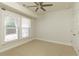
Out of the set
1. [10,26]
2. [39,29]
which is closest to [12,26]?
[10,26]

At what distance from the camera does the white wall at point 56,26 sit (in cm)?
518

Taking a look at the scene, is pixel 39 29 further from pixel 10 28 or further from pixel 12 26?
pixel 10 28

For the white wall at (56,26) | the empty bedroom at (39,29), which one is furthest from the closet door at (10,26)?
the white wall at (56,26)

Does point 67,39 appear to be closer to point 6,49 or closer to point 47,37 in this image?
point 47,37

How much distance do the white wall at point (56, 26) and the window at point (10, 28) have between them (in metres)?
2.24

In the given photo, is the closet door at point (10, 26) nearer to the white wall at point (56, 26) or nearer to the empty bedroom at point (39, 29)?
the empty bedroom at point (39, 29)

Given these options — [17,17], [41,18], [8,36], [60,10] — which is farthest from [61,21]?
[8,36]

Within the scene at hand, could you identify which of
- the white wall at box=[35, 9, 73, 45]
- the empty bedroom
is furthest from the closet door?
the white wall at box=[35, 9, 73, 45]

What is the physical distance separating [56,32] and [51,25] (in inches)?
22.3

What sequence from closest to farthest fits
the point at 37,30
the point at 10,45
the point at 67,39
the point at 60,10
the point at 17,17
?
1. the point at 10,45
2. the point at 17,17
3. the point at 67,39
4. the point at 60,10
5. the point at 37,30

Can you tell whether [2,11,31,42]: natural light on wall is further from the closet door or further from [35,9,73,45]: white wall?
[35,9,73,45]: white wall

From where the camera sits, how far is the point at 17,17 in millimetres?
4816

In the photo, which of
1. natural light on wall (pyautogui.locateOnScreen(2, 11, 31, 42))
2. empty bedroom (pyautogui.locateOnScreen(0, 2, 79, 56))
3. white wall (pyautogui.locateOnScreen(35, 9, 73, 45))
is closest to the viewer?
empty bedroom (pyautogui.locateOnScreen(0, 2, 79, 56))

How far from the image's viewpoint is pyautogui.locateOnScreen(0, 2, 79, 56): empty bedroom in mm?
3623
